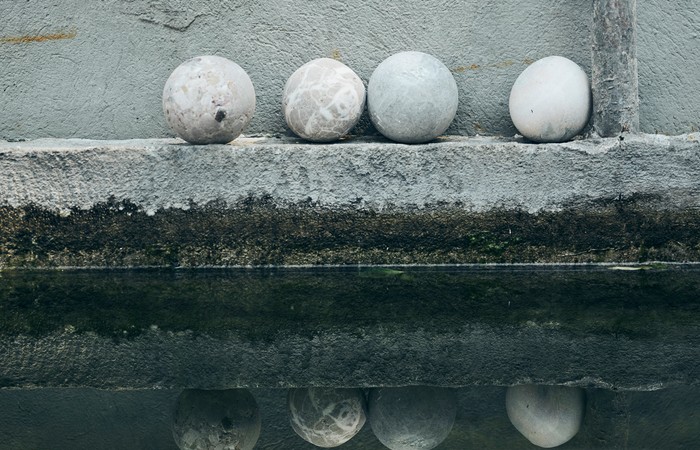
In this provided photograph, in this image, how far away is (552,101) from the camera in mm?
4918

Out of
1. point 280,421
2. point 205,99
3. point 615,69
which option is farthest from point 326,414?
point 615,69

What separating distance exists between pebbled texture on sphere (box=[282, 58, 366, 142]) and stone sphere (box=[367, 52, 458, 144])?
0.44 ft

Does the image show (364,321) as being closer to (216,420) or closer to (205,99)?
(216,420)

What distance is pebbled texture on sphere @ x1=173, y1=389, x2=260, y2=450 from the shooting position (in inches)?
106

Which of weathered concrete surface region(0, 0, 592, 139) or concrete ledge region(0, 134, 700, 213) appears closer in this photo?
concrete ledge region(0, 134, 700, 213)

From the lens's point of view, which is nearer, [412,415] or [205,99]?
[412,415]

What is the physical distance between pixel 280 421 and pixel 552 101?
2684mm

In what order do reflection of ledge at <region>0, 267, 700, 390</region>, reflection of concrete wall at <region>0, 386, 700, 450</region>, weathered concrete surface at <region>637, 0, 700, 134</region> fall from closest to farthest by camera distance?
1. reflection of concrete wall at <region>0, 386, 700, 450</region>
2. reflection of ledge at <region>0, 267, 700, 390</region>
3. weathered concrete surface at <region>637, 0, 700, 134</region>

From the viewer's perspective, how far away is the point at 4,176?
486cm

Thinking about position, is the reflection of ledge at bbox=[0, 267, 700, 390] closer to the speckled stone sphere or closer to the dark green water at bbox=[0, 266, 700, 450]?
the dark green water at bbox=[0, 266, 700, 450]

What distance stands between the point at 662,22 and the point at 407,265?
1928 mm

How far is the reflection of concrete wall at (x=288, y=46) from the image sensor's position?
527cm

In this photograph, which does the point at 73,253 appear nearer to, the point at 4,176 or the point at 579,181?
the point at 4,176

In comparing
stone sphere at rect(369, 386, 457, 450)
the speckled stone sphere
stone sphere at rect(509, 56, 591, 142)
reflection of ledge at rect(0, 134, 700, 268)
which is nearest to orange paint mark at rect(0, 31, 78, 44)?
reflection of ledge at rect(0, 134, 700, 268)
